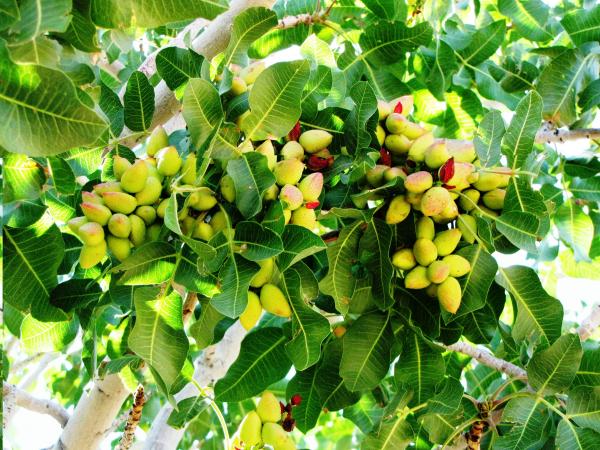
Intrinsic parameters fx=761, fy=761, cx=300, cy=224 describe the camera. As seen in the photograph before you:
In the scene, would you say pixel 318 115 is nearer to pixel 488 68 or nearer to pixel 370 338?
pixel 370 338

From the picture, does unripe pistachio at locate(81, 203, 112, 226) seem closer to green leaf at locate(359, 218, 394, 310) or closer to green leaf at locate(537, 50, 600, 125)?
green leaf at locate(359, 218, 394, 310)

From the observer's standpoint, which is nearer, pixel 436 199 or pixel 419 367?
pixel 436 199

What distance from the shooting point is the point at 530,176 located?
1.07 metres

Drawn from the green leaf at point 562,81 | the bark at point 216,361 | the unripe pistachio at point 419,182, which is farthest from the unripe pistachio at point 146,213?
the green leaf at point 562,81

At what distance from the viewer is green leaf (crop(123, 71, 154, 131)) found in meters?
1.08

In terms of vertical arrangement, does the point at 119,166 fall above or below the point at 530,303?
above

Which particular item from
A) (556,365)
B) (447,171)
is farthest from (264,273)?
(556,365)

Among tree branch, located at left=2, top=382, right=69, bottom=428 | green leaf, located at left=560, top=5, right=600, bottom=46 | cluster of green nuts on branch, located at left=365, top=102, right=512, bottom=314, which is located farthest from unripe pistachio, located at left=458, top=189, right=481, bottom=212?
tree branch, located at left=2, top=382, right=69, bottom=428

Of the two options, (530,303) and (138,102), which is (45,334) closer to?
(138,102)

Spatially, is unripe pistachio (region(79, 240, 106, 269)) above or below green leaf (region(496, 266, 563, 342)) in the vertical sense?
above

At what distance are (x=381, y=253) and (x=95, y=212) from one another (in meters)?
0.38

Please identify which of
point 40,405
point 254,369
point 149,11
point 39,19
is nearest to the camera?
point 39,19

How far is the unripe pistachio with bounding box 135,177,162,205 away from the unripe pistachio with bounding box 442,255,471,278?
0.39m

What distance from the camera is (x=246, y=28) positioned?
103 cm
